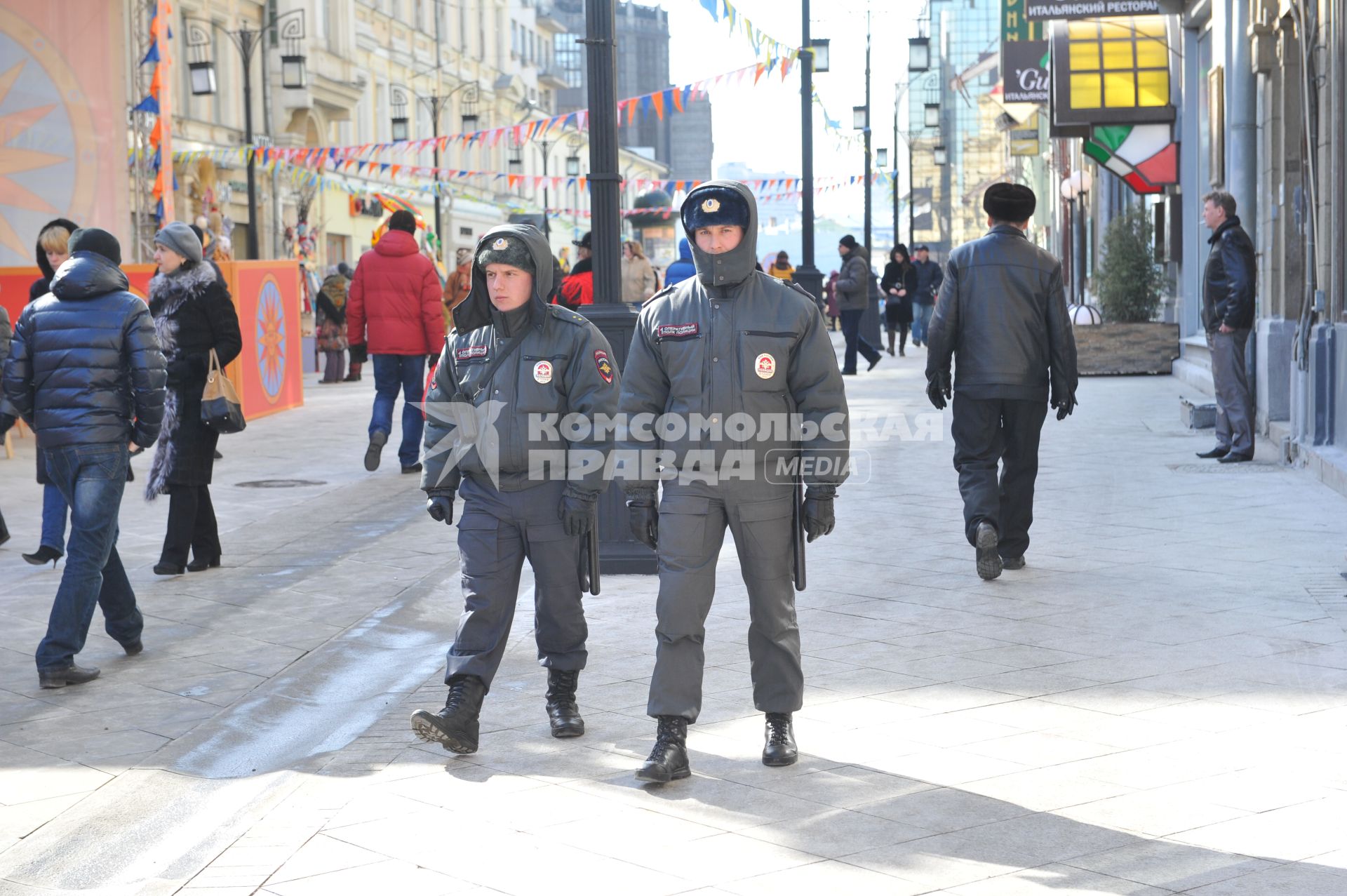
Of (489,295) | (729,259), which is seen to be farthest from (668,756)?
(489,295)

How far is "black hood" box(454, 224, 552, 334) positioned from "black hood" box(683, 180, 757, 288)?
57 cm

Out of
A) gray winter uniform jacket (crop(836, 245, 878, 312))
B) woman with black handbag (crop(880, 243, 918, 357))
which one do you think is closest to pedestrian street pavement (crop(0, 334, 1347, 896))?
gray winter uniform jacket (crop(836, 245, 878, 312))

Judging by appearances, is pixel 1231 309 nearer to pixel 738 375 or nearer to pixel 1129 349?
pixel 738 375

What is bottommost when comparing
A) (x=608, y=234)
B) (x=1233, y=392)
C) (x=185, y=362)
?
(x=1233, y=392)

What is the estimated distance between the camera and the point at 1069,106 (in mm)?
20484

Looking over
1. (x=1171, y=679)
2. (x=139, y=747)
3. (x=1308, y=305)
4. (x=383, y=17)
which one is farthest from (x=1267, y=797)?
(x=383, y=17)

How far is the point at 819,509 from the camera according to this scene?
15.7 feet

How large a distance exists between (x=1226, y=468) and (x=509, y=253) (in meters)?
7.80

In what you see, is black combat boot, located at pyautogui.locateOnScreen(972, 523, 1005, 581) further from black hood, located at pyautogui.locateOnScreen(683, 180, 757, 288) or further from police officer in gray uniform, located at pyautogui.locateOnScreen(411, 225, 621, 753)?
black hood, located at pyautogui.locateOnScreen(683, 180, 757, 288)

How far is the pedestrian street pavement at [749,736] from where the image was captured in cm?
407

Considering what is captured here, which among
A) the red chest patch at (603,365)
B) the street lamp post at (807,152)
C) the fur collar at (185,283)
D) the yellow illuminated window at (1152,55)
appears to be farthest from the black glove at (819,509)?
the street lamp post at (807,152)

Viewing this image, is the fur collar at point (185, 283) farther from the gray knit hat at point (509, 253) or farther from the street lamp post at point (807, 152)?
the street lamp post at point (807, 152)

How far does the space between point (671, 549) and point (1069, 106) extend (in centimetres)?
1706

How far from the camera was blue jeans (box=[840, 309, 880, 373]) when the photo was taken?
21391 mm
